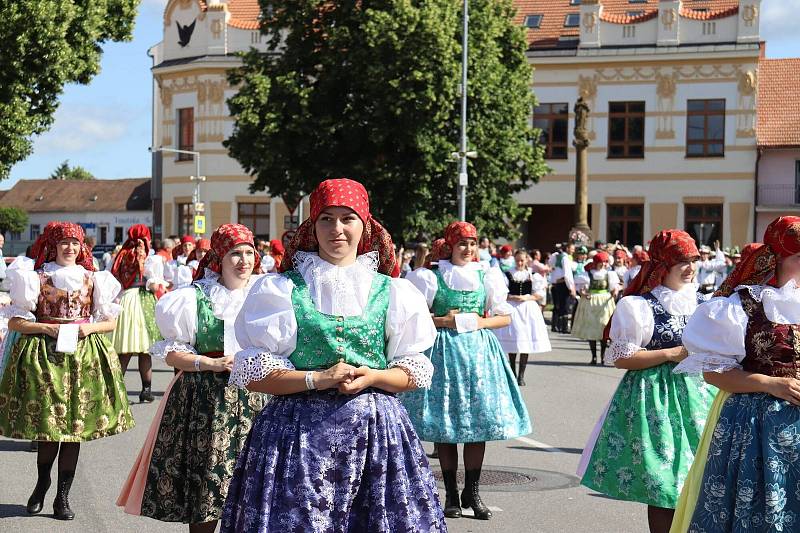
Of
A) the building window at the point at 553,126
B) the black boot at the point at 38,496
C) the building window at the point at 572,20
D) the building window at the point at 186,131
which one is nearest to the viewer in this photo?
the black boot at the point at 38,496

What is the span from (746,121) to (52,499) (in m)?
39.8

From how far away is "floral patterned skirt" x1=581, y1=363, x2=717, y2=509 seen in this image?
Answer: 6.49m

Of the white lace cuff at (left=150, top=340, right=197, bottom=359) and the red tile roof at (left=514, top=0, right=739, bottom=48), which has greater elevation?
the red tile roof at (left=514, top=0, right=739, bottom=48)

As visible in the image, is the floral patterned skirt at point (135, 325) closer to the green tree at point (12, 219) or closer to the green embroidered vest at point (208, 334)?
the green embroidered vest at point (208, 334)

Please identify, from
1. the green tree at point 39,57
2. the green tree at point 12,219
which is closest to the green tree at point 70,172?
the green tree at point 12,219

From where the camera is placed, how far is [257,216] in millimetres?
51062

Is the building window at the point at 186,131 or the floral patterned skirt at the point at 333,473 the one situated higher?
the building window at the point at 186,131

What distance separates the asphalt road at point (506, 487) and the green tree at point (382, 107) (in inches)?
737

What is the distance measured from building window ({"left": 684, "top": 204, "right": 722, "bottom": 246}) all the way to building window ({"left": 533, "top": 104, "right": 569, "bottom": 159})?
500 centimetres

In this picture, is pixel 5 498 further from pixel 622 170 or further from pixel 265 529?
pixel 622 170

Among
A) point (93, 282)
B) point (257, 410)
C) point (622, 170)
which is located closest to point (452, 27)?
point (622, 170)

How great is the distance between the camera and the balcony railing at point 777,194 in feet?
149

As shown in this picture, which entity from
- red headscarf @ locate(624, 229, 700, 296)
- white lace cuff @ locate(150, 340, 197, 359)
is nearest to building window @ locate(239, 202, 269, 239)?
red headscarf @ locate(624, 229, 700, 296)

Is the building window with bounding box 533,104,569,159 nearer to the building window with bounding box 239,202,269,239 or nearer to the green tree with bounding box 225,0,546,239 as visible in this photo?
the building window with bounding box 239,202,269,239
